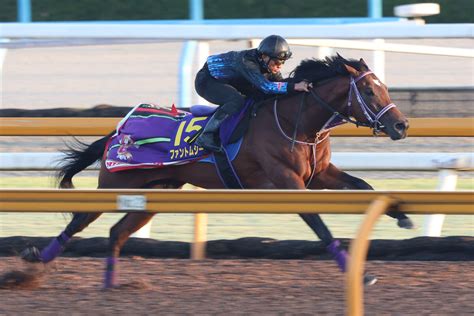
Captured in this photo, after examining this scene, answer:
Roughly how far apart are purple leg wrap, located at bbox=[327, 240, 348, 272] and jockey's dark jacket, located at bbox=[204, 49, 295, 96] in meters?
1.02

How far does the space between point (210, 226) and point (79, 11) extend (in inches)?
403

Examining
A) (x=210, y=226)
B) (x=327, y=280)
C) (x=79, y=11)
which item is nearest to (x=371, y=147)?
(x=210, y=226)

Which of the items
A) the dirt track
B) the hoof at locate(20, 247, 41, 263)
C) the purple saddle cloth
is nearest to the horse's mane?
the purple saddle cloth

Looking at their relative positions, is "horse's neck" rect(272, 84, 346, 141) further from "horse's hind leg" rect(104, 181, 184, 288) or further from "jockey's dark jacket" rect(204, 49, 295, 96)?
"horse's hind leg" rect(104, 181, 184, 288)

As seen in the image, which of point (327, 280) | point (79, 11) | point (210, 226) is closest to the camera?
point (327, 280)

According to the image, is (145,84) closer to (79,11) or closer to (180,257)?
(79,11)

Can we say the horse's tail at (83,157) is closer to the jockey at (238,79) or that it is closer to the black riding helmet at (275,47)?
the jockey at (238,79)

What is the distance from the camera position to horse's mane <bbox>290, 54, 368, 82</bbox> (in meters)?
6.16

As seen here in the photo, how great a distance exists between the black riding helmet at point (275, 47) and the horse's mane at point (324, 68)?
0.66 feet

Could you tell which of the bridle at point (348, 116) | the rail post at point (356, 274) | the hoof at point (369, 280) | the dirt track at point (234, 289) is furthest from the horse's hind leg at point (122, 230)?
the rail post at point (356, 274)

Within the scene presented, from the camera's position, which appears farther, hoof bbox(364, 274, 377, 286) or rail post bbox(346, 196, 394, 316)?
hoof bbox(364, 274, 377, 286)

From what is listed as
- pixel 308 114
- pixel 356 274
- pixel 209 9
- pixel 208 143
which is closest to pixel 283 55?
pixel 308 114

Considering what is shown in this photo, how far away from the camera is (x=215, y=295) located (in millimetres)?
5457

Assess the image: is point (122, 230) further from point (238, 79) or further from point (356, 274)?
point (356, 274)
